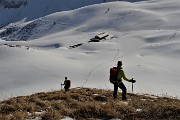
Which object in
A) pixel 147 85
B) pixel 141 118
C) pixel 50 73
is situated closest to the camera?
pixel 141 118

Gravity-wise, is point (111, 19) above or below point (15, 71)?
above

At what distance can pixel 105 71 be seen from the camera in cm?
4259

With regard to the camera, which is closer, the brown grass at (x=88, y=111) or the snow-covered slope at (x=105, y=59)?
the brown grass at (x=88, y=111)

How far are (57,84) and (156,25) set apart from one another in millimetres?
56564

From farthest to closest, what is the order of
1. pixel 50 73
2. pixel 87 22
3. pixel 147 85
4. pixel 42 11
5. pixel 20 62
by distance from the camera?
1. pixel 42 11
2. pixel 87 22
3. pixel 20 62
4. pixel 50 73
5. pixel 147 85

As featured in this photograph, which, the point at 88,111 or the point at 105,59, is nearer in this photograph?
the point at 88,111

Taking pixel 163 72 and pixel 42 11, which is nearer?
pixel 163 72

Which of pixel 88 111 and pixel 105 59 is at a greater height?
pixel 105 59

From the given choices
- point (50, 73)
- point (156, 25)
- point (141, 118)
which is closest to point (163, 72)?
point (50, 73)

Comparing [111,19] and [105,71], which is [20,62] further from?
[111,19]

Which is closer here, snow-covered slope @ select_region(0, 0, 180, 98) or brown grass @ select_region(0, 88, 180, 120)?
brown grass @ select_region(0, 88, 180, 120)

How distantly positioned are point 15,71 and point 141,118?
31.3 meters

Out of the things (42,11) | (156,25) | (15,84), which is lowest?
(15,84)

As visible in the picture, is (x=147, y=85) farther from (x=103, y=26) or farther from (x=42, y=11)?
(x=42, y=11)
